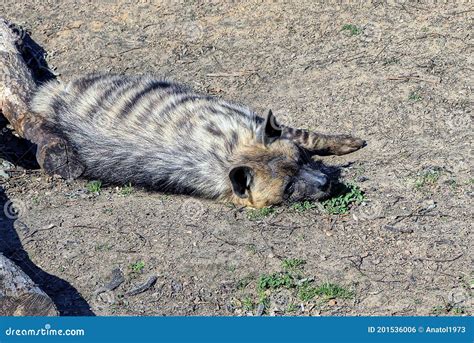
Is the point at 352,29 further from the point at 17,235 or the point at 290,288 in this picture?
the point at 17,235

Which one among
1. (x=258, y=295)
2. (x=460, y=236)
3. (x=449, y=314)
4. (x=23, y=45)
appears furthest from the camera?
(x=23, y=45)

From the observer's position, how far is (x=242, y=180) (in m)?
7.48

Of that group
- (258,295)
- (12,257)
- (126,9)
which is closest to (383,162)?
(258,295)

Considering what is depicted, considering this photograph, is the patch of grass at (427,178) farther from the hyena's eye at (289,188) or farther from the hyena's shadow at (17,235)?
the hyena's shadow at (17,235)

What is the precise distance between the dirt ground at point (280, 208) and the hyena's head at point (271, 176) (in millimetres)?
200

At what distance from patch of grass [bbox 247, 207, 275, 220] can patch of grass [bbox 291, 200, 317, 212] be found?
21 cm

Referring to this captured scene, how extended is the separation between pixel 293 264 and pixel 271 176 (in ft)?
4.34

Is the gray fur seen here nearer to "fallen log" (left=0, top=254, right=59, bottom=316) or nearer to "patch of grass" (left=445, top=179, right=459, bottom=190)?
"patch of grass" (left=445, top=179, right=459, bottom=190)

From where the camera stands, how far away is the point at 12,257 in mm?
6531

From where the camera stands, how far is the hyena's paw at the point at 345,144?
803 centimetres

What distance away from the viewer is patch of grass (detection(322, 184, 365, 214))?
7.17 meters

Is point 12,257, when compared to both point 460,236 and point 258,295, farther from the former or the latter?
point 460,236

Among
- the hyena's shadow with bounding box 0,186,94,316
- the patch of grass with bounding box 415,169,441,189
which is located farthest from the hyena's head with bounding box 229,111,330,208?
the hyena's shadow with bounding box 0,186,94,316

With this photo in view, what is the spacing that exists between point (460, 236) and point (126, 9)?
6.17m
